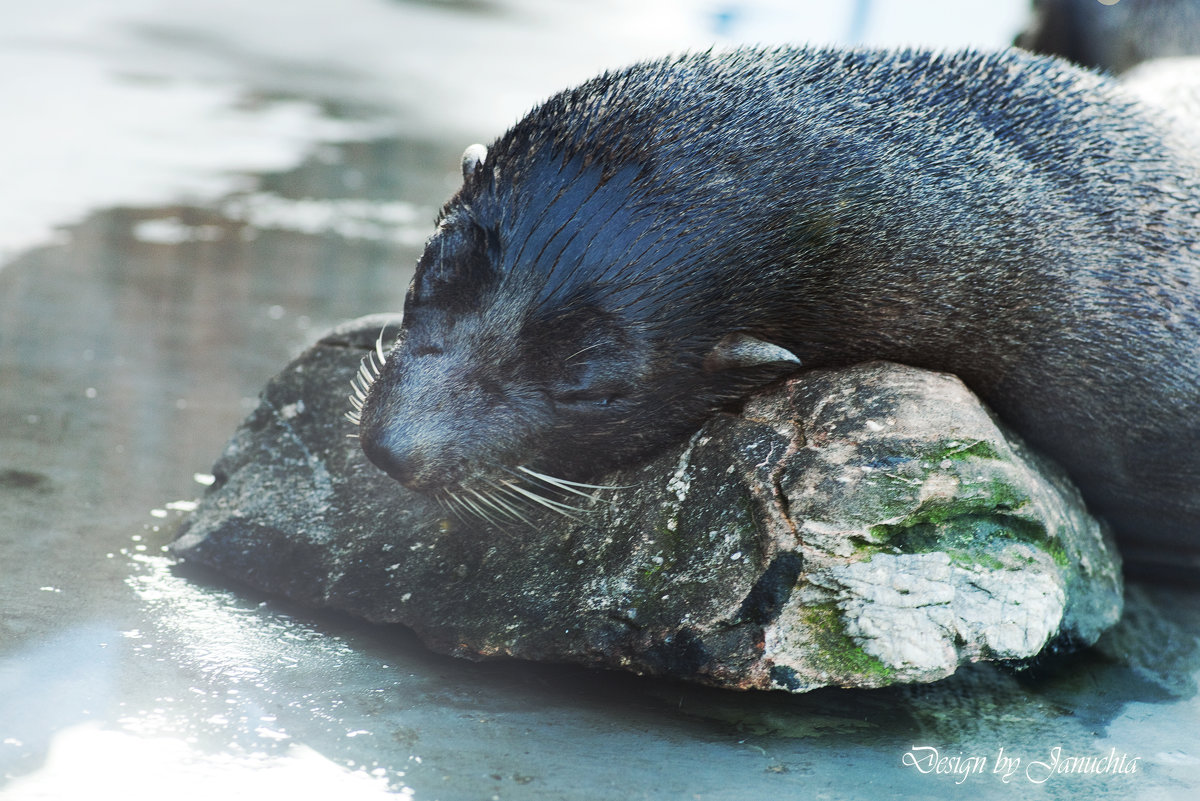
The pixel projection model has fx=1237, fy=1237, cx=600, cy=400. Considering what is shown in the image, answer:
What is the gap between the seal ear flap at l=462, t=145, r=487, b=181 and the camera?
4.01 m

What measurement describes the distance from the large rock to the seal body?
0.76 feet

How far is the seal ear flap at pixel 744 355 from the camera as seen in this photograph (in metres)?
3.65

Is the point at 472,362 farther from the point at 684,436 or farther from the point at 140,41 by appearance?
the point at 140,41

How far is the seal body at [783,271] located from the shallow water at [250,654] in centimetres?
69

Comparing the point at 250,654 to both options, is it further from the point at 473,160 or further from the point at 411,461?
the point at 473,160

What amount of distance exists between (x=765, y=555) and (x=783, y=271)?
0.91 m

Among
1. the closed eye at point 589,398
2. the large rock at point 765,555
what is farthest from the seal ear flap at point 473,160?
the large rock at point 765,555

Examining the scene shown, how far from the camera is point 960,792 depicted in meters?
2.99

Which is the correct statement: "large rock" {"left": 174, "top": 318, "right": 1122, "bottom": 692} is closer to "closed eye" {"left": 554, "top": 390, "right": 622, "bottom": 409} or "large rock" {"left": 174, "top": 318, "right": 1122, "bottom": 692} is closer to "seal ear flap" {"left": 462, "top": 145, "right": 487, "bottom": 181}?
"closed eye" {"left": 554, "top": 390, "right": 622, "bottom": 409}

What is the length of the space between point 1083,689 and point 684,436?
1.40 metres

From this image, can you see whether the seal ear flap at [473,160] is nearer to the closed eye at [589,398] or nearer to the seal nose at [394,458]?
the closed eye at [589,398]

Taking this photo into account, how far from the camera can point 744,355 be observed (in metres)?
3.66

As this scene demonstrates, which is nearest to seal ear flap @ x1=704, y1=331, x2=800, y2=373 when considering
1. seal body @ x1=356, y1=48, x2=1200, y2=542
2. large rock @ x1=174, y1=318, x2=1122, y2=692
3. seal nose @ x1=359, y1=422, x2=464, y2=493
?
seal body @ x1=356, y1=48, x2=1200, y2=542

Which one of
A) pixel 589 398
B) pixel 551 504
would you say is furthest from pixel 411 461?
pixel 589 398
